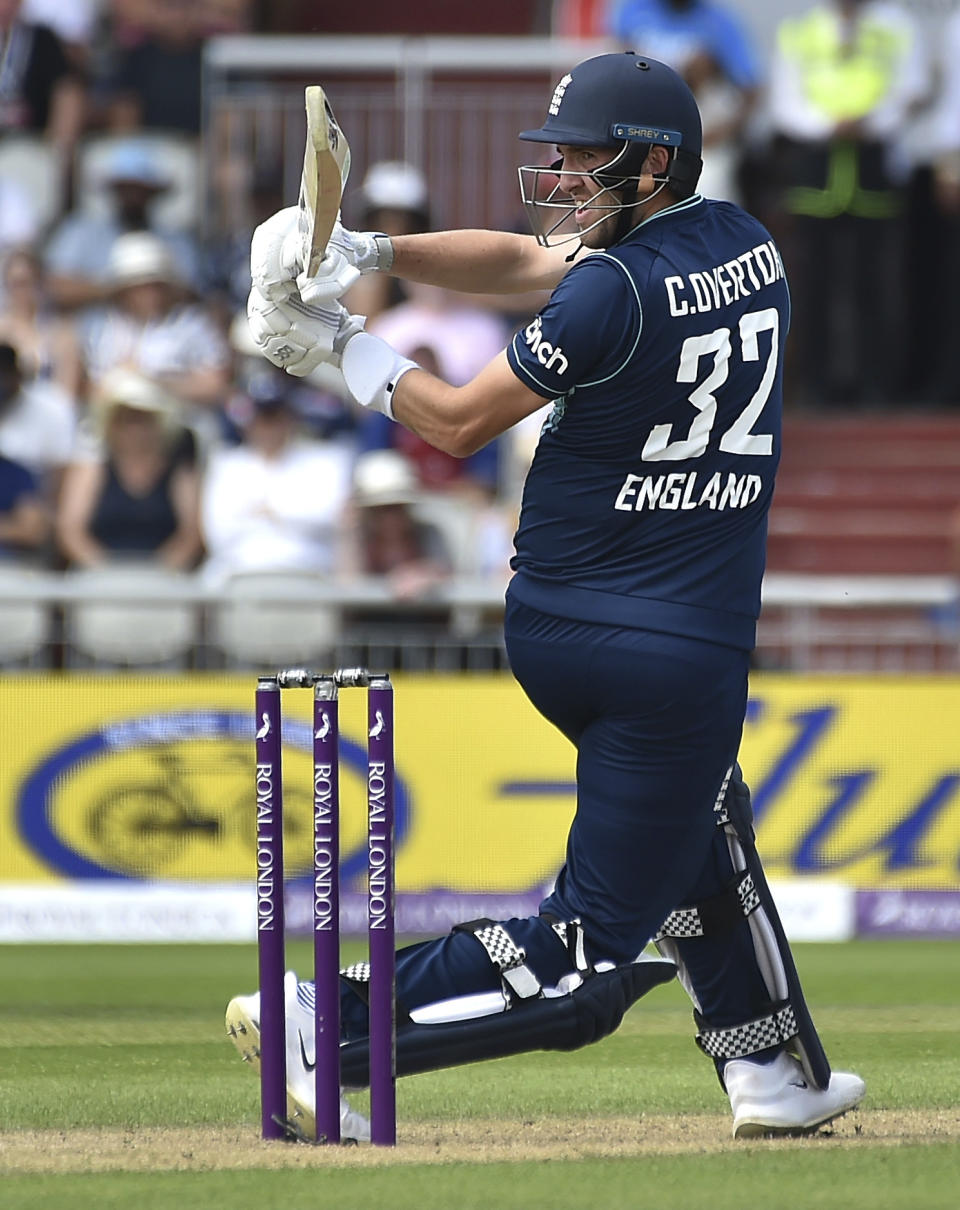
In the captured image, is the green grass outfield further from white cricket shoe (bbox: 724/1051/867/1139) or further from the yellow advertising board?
the yellow advertising board

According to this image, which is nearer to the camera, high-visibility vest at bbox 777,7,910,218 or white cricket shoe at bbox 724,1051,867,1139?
white cricket shoe at bbox 724,1051,867,1139

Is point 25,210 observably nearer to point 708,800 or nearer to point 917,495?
point 917,495

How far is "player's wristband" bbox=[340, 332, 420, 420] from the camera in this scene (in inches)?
172

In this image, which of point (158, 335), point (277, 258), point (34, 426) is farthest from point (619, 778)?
point (158, 335)

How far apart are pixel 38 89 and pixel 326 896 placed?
8870 millimetres

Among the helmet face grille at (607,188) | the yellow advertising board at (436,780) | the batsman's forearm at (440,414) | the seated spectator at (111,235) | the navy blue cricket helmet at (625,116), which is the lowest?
the yellow advertising board at (436,780)

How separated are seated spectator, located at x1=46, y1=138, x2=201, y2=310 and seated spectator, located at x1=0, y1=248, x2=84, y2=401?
27 cm

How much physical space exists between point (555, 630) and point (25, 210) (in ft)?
27.2

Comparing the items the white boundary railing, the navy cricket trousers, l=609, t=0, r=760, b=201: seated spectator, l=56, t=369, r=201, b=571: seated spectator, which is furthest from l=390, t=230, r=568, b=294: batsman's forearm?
l=609, t=0, r=760, b=201: seated spectator

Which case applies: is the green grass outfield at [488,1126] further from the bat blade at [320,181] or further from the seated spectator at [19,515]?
the seated spectator at [19,515]

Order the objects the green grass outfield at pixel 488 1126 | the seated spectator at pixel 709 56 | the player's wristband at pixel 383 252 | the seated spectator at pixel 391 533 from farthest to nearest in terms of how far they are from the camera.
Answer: the seated spectator at pixel 709 56
the seated spectator at pixel 391 533
the player's wristband at pixel 383 252
the green grass outfield at pixel 488 1126

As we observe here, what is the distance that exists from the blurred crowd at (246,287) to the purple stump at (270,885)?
205 inches

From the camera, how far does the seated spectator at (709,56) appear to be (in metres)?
11.4

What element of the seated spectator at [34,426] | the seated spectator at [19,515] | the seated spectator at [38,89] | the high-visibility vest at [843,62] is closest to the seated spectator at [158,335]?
the seated spectator at [34,426]
